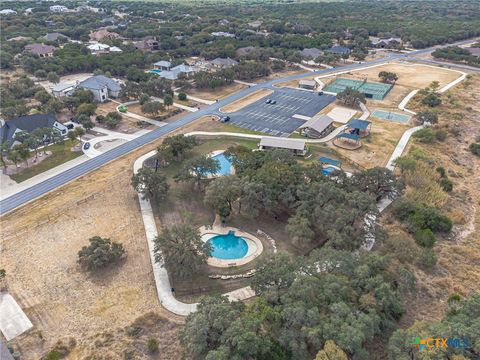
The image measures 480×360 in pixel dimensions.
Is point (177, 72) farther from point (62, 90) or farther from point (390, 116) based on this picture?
point (390, 116)

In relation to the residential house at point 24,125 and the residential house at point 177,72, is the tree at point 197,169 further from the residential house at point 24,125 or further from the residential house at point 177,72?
the residential house at point 177,72

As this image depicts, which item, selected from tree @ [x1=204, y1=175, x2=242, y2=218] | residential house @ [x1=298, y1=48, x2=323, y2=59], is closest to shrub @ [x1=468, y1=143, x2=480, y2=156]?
tree @ [x1=204, y1=175, x2=242, y2=218]

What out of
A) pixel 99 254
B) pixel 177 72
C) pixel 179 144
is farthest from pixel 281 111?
pixel 99 254

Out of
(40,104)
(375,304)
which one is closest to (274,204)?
(375,304)

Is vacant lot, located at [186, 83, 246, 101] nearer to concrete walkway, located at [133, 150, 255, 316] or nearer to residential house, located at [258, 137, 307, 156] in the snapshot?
residential house, located at [258, 137, 307, 156]

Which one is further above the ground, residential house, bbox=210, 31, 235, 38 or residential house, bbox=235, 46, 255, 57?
residential house, bbox=210, 31, 235, 38
